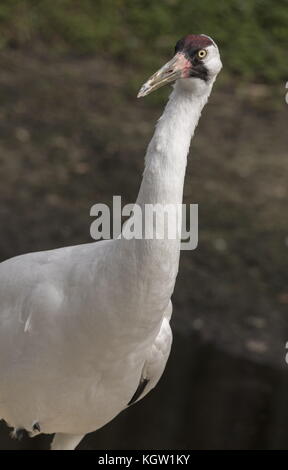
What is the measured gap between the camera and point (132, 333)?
387 centimetres

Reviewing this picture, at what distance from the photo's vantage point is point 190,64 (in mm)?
3633

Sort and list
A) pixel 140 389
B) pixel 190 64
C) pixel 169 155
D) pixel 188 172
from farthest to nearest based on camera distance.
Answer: pixel 188 172 < pixel 140 389 < pixel 190 64 < pixel 169 155

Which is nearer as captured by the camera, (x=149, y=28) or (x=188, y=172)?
(x=188, y=172)

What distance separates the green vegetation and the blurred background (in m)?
0.01

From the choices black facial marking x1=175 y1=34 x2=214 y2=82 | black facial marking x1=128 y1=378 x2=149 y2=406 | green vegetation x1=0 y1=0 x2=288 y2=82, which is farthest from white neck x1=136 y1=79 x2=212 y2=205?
green vegetation x1=0 y1=0 x2=288 y2=82

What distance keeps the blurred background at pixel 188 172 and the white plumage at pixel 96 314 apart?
1690mm

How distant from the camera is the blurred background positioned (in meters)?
6.49

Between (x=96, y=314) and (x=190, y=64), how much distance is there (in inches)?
37.4

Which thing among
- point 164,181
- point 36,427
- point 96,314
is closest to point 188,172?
point 36,427

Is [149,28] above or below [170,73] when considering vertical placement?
above

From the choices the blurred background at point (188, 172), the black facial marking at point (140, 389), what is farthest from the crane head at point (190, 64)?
the blurred background at point (188, 172)

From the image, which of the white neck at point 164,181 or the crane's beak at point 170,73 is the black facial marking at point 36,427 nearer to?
the white neck at point 164,181

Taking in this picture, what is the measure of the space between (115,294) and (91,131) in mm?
5419

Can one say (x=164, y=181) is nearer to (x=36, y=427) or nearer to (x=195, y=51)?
(x=195, y=51)
